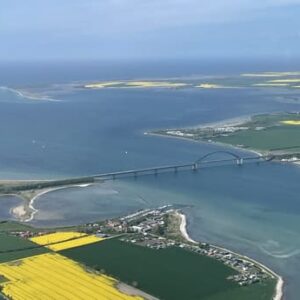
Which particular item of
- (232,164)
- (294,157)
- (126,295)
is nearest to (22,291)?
(126,295)

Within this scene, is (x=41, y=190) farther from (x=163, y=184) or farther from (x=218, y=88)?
(x=218, y=88)

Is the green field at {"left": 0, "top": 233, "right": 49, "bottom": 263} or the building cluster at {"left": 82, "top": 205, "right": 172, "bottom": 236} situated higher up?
the green field at {"left": 0, "top": 233, "right": 49, "bottom": 263}

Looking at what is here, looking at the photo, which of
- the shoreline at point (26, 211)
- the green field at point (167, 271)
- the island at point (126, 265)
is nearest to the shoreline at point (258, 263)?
the island at point (126, 265)

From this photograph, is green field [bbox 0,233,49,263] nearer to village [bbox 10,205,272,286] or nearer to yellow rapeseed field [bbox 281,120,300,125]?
village [bbox 10,205,272,286]

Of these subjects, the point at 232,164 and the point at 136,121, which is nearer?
the point at 232,164

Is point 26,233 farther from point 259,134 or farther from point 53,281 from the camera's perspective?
point 259,134

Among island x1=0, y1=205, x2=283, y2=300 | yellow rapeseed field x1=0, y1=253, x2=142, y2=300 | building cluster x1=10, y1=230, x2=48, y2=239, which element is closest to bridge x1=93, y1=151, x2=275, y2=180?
island x1=0, y1=205, x2=283, y2=300
